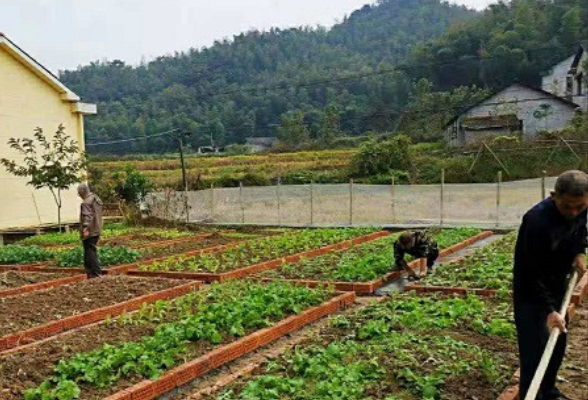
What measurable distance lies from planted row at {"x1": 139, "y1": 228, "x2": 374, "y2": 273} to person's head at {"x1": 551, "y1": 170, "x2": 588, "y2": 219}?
26.9 ft

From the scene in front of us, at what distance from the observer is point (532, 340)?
4.20 meters

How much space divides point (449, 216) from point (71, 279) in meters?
12.9

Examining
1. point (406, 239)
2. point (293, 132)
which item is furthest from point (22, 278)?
point (293, 132)

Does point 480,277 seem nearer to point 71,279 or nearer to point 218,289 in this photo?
point 218,289

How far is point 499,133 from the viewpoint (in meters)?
40.5

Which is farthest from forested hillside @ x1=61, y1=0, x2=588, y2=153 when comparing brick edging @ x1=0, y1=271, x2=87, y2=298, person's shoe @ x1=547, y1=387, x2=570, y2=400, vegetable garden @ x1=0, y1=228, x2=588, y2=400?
person's shoe @ x1=547, y1=387, x2=570, y2=400

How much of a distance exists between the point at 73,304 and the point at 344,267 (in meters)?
4.33

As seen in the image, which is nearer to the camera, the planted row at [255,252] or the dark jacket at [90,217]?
the dark jacket at [90,217]

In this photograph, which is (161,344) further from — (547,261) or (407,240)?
(407,240)

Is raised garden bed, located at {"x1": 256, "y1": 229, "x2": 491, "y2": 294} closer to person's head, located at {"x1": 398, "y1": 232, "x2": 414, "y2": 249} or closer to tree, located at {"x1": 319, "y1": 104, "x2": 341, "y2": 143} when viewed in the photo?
person's head, located at {"x1": 398, "y1": 232, "x2": 414, "y2": 249}

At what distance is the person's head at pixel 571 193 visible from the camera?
149 inches

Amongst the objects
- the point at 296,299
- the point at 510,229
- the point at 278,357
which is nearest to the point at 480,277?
the point at 296,299

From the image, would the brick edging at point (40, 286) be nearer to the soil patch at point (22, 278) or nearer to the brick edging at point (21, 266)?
the soil patch at point (22, 278)

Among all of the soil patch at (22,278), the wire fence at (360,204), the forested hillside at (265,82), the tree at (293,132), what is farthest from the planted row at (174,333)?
the forested hillside at (265,82)
